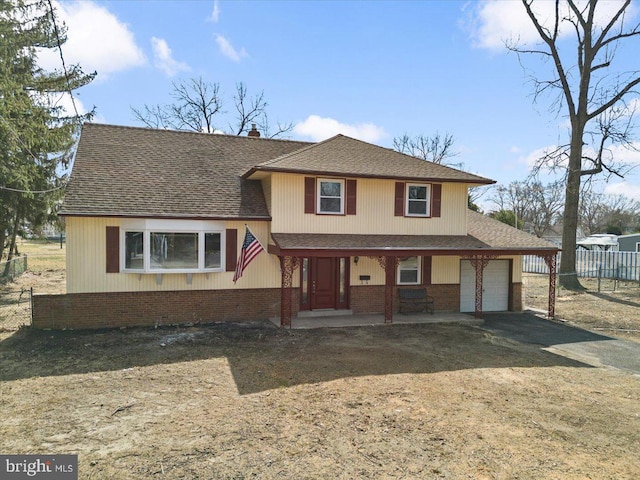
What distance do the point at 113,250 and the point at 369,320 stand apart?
8.04 meters

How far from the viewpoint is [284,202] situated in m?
12.6

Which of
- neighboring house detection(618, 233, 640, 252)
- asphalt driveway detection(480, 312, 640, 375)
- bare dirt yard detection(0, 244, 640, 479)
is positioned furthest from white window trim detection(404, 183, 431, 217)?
neighboring house detection(618, 233, 640, 252)

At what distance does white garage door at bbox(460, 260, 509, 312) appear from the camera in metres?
14.8

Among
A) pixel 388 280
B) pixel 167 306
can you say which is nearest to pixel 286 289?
pixel 388 280

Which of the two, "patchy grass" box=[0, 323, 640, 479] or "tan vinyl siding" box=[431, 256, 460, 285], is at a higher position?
"tan vinyl siding" box=[431, 256, 460, 285]

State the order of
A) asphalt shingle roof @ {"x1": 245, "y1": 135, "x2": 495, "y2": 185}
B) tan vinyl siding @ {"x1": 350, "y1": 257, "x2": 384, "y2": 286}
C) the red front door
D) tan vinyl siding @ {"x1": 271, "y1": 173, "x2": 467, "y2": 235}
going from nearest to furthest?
1. asphalt shingle roof @ {"x1": 245, "y1": 135, "x2": 495, "y2": 185}
2. tan vinyl siding @ {"x1": 271, "y1": 173, "x2": 467, "y2": 235}
3. the red front door
4. tan vinyl siding @ {"x1": 350, "y1": 257, "x2": 384, "y2": 286}

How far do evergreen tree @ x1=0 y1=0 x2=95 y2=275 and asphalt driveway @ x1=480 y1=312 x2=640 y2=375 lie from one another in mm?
16038

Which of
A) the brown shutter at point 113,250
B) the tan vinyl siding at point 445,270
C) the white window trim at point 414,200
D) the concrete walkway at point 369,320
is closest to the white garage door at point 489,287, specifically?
the tan vinyl siding at point 445,270

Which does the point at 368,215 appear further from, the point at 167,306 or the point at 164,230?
the point at 167,306

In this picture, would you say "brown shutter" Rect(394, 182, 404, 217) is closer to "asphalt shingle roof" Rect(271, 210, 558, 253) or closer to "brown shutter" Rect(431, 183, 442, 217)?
"asphalt shingle roof" Rect(271, 210, 558, 253)

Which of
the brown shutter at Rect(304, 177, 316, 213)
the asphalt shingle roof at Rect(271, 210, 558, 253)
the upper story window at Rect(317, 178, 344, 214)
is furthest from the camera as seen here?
the upper story window at Rect(317, 178, 344, 214)

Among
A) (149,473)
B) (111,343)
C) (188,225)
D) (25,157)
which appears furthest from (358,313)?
(25,157)

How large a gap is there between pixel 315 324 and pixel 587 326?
9.17 meters

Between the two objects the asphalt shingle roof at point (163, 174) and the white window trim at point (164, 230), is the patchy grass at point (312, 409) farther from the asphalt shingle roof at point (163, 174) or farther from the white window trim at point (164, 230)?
the asphalt shingle roof at point (163, 174)
